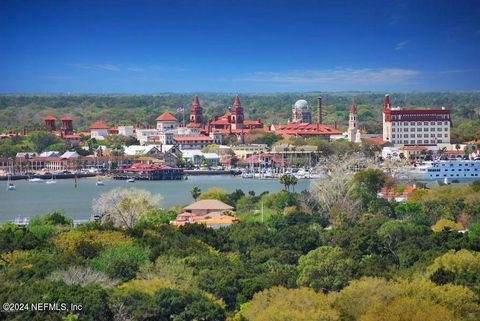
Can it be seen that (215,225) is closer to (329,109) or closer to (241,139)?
(241,139)

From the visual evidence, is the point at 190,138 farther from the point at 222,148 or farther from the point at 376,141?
the point at 376,141

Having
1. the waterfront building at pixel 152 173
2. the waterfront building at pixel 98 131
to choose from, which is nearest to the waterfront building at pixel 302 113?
the waterfront building at pixel 98 131

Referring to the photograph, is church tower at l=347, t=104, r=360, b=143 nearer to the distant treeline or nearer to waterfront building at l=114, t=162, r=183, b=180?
the distant treeline

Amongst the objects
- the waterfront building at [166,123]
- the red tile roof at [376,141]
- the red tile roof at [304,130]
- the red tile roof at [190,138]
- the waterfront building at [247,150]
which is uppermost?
the waterfront building at [166,123]

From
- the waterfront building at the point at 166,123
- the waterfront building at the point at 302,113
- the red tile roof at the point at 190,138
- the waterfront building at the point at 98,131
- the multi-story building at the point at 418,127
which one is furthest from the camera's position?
the waterfront building at the point at 302,113

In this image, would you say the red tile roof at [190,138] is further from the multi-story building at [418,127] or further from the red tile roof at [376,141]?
the multi-story building at [418,127]

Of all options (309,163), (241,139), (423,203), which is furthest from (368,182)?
(241,139)

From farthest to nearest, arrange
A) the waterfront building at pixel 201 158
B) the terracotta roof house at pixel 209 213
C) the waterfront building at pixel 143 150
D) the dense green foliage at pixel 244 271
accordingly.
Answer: the waterfront building at pixel 143 150 → the waterfront building at pixel 201 158 → the terracotta roof house at pixel 209 213 → the dense green foliage at pixel 244 271
